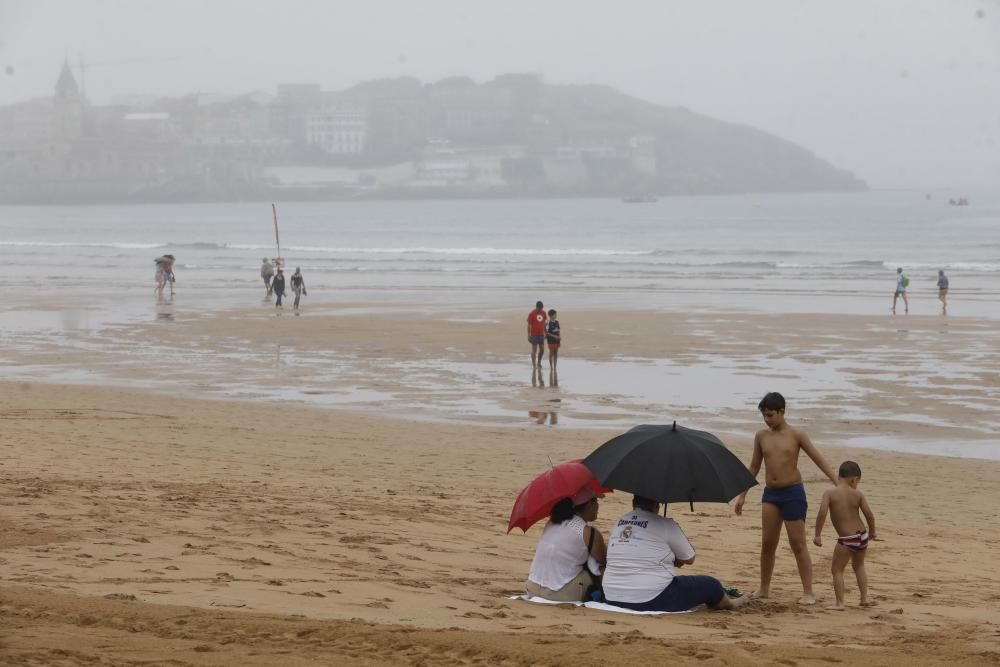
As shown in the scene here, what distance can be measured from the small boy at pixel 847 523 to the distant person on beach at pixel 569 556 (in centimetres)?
Result: 139

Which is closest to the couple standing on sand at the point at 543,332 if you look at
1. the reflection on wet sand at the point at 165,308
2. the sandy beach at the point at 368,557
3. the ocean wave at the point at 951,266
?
the sandy beach at the point at 368,557

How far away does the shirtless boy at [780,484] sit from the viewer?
7.94 m

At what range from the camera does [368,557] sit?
886 cm

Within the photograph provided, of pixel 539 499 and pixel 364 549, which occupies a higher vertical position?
pixel 539 499

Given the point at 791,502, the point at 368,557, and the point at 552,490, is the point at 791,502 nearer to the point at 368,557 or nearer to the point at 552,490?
the point at 552,490

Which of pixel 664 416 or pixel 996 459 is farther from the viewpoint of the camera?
pixel 664 416

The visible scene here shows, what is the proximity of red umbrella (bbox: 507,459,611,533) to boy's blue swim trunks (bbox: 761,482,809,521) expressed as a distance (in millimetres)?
1152

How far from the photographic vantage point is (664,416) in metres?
18.9

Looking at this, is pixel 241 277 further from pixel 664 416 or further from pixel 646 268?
pixel 664 416

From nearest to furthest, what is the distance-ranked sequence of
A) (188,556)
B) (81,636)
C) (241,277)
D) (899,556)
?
(81,636)
(188,556)
(899,556)
(241,277)

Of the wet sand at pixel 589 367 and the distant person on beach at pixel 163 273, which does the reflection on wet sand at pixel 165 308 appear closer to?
the distant person on beach at pixel 163 273

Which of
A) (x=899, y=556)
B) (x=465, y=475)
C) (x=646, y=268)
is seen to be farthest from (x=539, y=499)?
(x=646, y=268)

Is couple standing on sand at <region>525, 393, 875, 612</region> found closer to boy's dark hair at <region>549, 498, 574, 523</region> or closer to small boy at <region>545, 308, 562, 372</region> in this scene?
boy's dark hair at <region>549, 498, 574, 523</region>

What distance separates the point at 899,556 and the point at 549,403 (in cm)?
1008
